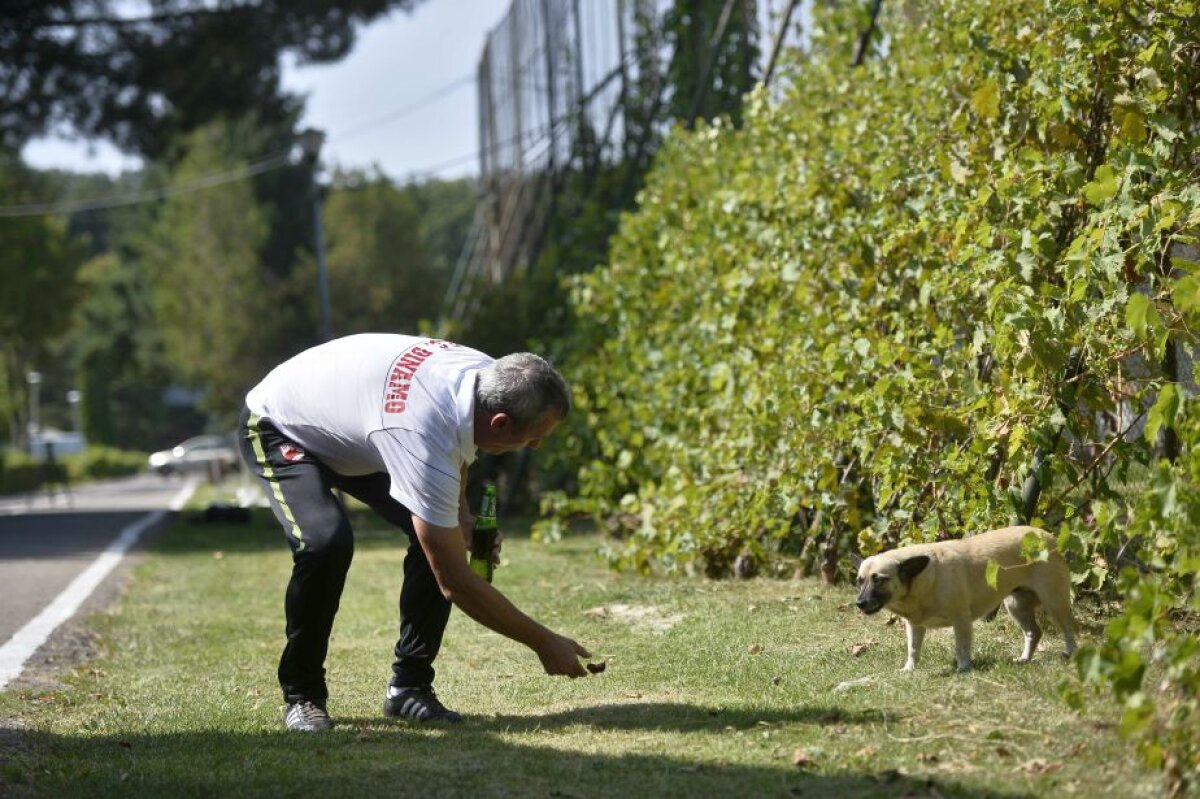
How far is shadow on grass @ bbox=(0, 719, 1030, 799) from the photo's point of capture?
14.0 feet

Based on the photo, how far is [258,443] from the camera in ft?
18.0

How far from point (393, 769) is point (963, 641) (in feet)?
7.13

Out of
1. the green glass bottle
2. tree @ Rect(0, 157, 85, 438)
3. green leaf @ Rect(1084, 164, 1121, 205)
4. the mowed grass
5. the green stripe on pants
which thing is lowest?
the mowed grass

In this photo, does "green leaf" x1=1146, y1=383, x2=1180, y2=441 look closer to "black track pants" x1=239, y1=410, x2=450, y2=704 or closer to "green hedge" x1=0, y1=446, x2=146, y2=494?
"black track pants" x1=239, y1=410, x2=450, y2=704

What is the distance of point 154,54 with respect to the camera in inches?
977

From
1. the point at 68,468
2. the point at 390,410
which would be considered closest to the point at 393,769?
the point at 390,410

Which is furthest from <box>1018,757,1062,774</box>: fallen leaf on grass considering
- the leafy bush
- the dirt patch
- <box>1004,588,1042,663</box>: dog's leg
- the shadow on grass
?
the leafy bush

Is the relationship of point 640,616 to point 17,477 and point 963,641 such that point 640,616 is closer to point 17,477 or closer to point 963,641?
point 963,641

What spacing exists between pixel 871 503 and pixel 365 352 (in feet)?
12.9

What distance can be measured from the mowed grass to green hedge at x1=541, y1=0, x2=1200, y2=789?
1.27 feet

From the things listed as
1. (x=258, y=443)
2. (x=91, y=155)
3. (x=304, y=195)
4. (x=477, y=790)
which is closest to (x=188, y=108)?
(x=91, y=155)

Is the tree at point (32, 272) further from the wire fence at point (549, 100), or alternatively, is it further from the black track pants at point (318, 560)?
the black track pants at point (318, 560)

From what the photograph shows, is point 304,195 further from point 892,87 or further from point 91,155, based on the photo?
point 892,87

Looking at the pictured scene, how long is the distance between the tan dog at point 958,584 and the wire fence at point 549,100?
627 centimetres
